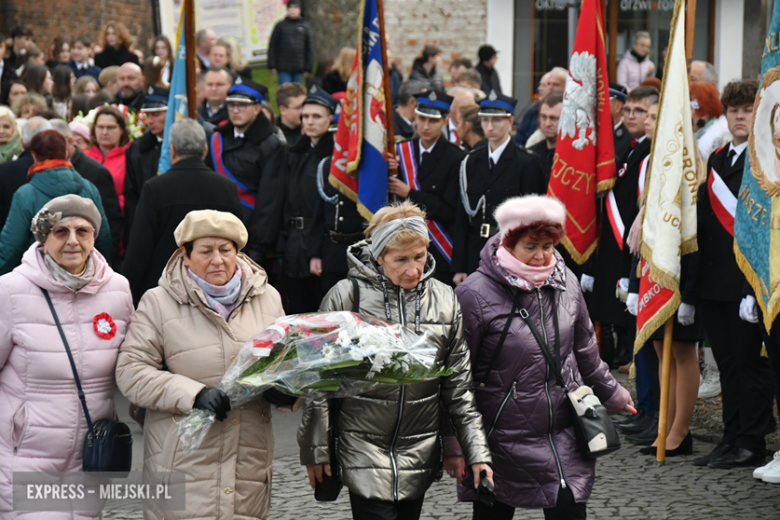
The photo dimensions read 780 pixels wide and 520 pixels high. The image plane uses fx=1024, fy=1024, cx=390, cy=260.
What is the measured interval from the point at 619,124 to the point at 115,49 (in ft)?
35.1

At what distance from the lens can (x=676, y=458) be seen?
20.8ft

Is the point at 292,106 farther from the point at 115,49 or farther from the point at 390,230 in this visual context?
the point at 115,49

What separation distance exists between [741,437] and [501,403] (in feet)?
8.32

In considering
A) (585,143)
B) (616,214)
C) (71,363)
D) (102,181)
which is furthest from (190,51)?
(71,363)

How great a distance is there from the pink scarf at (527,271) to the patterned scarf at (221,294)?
43.7 inches

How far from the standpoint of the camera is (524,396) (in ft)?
13.8

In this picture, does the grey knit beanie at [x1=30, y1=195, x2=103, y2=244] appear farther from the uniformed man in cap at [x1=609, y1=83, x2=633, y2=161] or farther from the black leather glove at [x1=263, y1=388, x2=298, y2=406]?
the uniformed man in cap at [x1=609, y1=83, x2=633, y2=161]

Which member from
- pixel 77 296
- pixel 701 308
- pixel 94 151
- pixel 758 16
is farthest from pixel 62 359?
pixel 758 16

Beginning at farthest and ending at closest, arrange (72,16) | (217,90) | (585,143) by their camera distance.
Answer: (72,16), (217,90), (585,143)

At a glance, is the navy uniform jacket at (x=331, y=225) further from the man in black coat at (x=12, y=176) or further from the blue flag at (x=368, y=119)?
A: the man in black coat at (x=12, y=176)

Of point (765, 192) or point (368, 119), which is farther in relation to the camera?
point (368, 119)

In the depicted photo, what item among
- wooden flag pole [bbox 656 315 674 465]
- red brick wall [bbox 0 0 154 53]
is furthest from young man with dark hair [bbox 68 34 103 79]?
wooden flag pole [bbox 656 315 674 465]

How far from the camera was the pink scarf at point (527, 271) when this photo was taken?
4.22 meters

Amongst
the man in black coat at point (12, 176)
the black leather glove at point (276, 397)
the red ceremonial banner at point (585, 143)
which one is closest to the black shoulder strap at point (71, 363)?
the black leather glove at point (276, 397)
